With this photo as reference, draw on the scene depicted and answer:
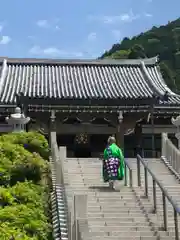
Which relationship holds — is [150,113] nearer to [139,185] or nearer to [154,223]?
[139,185]

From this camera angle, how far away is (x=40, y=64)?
27094 millimetres

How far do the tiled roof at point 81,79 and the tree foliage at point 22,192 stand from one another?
8556mm

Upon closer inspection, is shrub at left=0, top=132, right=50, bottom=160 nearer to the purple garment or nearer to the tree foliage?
the tree foliage

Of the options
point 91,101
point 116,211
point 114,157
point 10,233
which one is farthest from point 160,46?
point 10,233

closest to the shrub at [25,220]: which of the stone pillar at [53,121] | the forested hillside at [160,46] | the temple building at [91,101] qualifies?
the temple building at [91,101]

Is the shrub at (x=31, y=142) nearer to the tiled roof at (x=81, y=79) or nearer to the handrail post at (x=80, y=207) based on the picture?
the tiled roof at (x=81, y=79)

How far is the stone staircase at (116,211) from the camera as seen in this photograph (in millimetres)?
8414

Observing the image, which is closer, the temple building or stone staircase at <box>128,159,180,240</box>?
stone staircase at <box>128,159,180,240</box>

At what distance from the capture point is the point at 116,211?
9.61m

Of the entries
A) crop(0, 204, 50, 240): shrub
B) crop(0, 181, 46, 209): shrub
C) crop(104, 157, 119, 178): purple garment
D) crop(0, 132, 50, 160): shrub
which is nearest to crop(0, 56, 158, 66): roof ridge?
crop(0, 132, 50, 160): shrub

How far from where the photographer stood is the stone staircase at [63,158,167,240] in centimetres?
841

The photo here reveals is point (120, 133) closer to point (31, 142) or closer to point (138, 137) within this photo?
point (138, 137)

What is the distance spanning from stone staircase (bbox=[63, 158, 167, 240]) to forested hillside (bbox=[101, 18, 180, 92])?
51.3 m

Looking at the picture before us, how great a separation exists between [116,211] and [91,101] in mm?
10677
